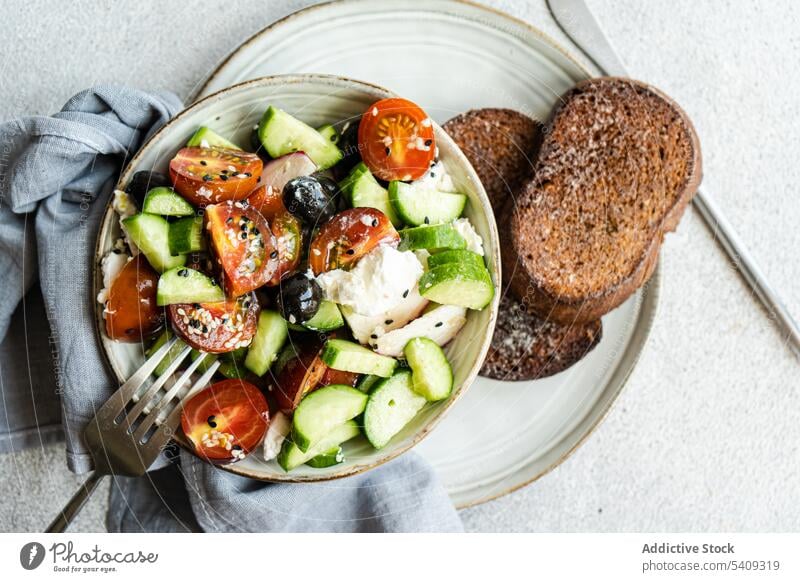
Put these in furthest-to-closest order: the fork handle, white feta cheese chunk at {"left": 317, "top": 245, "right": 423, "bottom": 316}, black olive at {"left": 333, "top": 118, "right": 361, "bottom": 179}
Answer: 1. the fork handle
2. black olive at {"left": 333, "top": 118, "right": 361, "bottom": 179}
3. white feta cheese chunk at {"left": 317, "top": 245, "right": 423, "bottom": 316}

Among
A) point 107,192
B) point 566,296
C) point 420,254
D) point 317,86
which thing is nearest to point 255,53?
point 317,86

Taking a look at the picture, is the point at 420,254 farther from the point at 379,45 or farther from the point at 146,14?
the point at 146,14

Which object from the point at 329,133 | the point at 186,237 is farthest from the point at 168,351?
the point at 329,133

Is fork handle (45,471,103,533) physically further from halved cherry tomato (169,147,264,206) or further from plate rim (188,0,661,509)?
plate rim (188,0,661,509)

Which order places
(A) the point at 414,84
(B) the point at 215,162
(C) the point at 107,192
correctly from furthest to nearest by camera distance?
(A) the point at 414,84, (C) the point at 107,192, (B) the point at 215,162

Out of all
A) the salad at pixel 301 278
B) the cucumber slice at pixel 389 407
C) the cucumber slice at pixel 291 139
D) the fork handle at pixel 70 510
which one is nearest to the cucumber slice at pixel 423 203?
the salad at pixel 301 278

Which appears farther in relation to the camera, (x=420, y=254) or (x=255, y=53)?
(x=255, y=53)

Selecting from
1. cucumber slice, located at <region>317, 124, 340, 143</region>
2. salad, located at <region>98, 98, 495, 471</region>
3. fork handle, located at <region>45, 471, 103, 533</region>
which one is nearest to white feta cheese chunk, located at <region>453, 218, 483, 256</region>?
salad, located at <region>98, 98, 495, 471</region>
